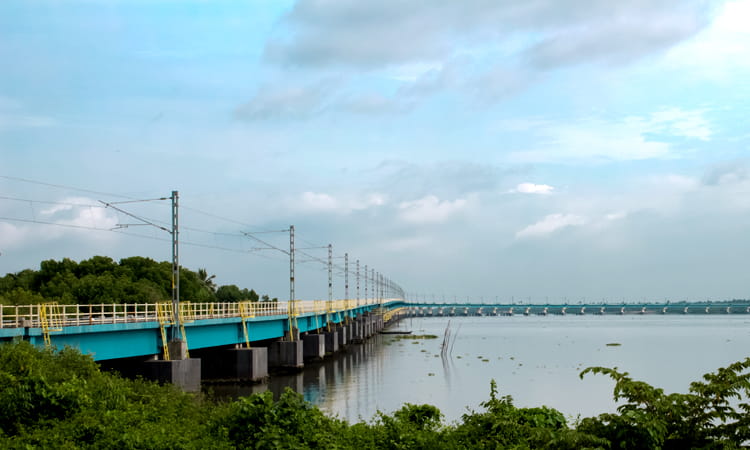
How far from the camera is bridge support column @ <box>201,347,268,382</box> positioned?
70.3 m

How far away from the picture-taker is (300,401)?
21.8 m

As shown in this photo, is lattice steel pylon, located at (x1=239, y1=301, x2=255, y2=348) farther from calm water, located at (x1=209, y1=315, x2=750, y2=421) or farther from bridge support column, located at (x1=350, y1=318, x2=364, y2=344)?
bridge support column, located at (x1=350, y1=318, x2=364, y2=344)

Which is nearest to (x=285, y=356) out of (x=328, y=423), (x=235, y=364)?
(x=235, y=364)

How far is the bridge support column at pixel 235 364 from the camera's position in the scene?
70.3m

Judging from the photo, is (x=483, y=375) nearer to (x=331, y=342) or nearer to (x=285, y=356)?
(x=285, y=356)

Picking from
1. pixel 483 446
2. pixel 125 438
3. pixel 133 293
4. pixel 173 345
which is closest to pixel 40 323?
pixel 173 345

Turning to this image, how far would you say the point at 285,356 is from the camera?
85625 millimetres

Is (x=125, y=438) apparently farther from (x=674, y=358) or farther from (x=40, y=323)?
(x=674, y=358)

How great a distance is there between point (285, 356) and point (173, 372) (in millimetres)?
33071

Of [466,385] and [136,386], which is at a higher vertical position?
[136,386]

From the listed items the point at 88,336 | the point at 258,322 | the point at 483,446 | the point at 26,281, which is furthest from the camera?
the point at 26,281

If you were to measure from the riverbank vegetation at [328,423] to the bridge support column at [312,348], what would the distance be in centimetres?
7179

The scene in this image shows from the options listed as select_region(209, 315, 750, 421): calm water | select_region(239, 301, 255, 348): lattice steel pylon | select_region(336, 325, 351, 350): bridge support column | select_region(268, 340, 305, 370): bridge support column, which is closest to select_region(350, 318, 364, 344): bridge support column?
select_region(209, 315, 750, 421): calm water

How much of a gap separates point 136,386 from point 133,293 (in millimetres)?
90257
